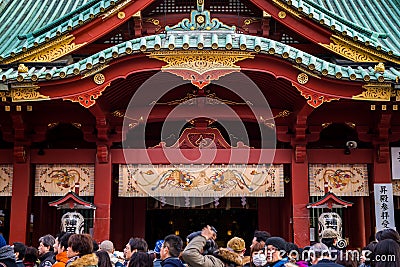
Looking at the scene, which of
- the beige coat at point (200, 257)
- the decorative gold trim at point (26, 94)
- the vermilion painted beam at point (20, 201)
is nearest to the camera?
the beige coat at point (200, 257)

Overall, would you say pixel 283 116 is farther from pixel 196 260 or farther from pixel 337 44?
pixel 196 260

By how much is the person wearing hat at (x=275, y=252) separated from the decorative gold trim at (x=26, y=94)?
595 cm

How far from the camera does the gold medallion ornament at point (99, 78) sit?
32.9 feet

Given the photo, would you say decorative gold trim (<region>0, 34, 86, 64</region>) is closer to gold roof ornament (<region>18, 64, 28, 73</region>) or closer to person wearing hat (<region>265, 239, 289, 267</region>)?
gold roof ornament (<region>18, 64, 28, 73</region>)

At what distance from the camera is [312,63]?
9.81 metres

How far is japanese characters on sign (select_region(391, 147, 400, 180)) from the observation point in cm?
1130

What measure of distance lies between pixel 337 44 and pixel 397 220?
507cm

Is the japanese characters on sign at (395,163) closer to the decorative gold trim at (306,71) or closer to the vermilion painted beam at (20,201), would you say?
the decorative gold trim at (306,71)

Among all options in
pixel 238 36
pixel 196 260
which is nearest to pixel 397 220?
pixel 238 36

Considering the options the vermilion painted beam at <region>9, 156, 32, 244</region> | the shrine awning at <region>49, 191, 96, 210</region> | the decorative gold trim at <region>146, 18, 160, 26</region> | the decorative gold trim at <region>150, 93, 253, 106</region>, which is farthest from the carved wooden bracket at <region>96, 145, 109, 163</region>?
the decorative gold trim at <region>146, 18, 160, 26</region>

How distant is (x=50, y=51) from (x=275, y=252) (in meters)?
7.48

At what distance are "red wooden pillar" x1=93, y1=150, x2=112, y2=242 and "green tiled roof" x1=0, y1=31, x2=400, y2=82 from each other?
196 cm

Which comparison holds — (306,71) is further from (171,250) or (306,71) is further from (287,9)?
(171,250)

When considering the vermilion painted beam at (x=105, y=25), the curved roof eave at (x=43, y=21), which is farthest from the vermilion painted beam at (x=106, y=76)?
the vermilion painted beam at (x=105, y=25)
